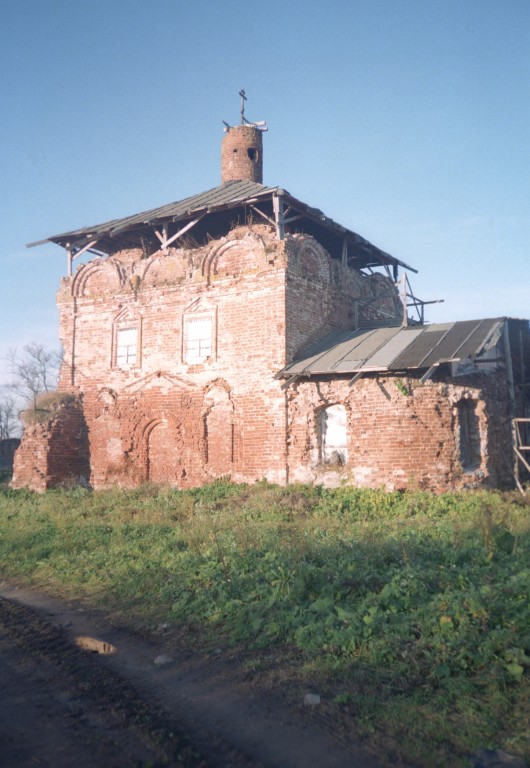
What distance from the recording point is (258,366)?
15281mm

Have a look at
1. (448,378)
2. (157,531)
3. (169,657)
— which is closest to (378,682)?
(169,657)

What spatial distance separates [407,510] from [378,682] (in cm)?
729

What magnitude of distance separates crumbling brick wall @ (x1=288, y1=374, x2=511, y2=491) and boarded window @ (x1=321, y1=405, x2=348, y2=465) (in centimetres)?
10

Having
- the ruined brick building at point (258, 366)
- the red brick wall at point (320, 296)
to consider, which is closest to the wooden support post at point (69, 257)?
the ruined brick building at point (258, 366)

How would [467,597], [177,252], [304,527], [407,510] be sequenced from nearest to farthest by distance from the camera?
[467,597], [304,527], [407,510], [177,252]

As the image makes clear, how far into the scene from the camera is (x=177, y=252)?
1716 cm

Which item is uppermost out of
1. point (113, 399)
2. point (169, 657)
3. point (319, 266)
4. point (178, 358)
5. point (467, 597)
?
point (319, 266)

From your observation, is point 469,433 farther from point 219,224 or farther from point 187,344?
point 219,224

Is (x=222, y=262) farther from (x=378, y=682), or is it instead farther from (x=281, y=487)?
(x=378, y=682)

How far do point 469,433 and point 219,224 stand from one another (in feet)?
31.0

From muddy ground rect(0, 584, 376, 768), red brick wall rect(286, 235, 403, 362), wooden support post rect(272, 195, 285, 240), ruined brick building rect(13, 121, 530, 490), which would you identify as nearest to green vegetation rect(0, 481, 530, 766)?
muddy ground rect(0, 584, 376, 768)

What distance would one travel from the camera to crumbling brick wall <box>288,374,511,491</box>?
42.6 feet

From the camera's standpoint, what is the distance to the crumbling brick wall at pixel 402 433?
12984 millimetres

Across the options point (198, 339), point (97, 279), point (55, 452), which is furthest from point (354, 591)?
point (97, 279)
